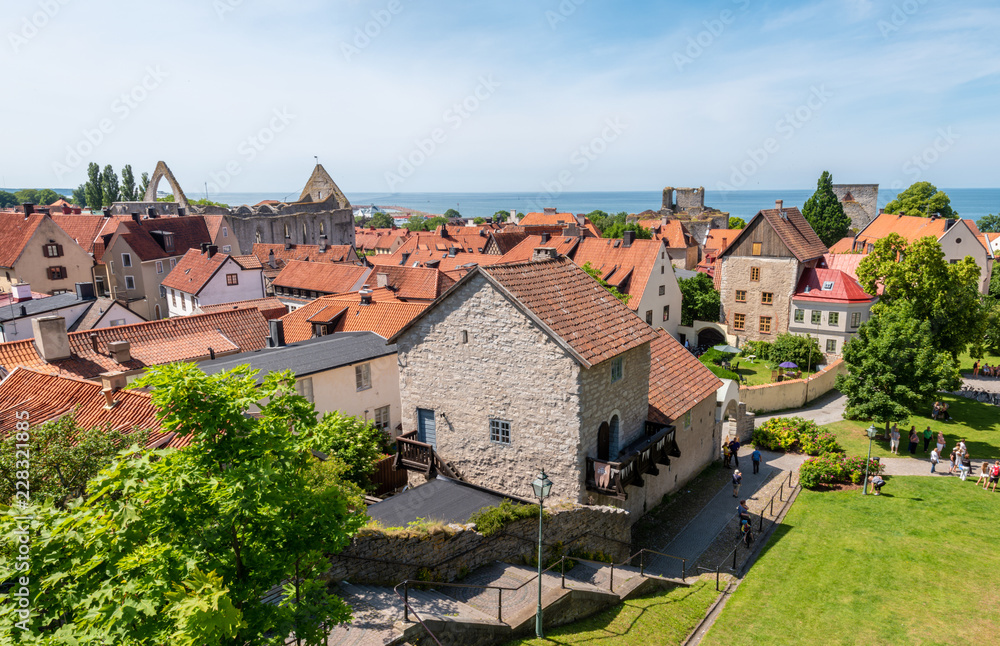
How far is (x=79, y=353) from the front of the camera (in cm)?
2567

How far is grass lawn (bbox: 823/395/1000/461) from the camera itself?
31281 mm

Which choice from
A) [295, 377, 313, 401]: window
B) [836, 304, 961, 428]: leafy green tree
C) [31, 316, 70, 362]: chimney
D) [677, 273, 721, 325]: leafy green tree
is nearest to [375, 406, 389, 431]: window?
[295, 377, 313, 401]: window

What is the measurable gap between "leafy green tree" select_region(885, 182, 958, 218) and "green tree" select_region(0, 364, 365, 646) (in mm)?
98380

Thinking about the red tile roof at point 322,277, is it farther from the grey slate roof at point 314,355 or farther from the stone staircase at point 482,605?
the stone staircase at point 482,605

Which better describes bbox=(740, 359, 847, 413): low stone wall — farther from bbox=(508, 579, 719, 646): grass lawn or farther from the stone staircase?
the stone staircase

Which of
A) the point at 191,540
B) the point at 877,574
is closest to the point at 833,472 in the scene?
the point at 877,574

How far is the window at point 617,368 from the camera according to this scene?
20500 millimetres

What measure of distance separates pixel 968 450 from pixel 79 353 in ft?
134

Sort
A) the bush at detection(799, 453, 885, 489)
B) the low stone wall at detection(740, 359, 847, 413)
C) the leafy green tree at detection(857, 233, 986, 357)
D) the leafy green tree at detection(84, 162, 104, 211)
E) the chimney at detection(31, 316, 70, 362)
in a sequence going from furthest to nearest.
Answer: the leafy green tree at detection(84, 162, 104, 211)
the leafy green tree at detection(857, 233, 986, 357)
the low stone wall at detection(740, 359, 847, 413)
the bush at detection(799, 453, 885, 489)
the chimney at detection(31, 316, 70, 362)

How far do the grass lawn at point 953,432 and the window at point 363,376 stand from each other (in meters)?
23.6

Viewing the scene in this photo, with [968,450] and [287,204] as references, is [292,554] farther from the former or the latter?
[287,204]

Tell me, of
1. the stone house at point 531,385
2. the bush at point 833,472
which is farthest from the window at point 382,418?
the bush at point 833,472

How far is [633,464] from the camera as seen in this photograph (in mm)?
20844

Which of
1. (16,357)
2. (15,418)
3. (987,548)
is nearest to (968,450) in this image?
(987,548)
